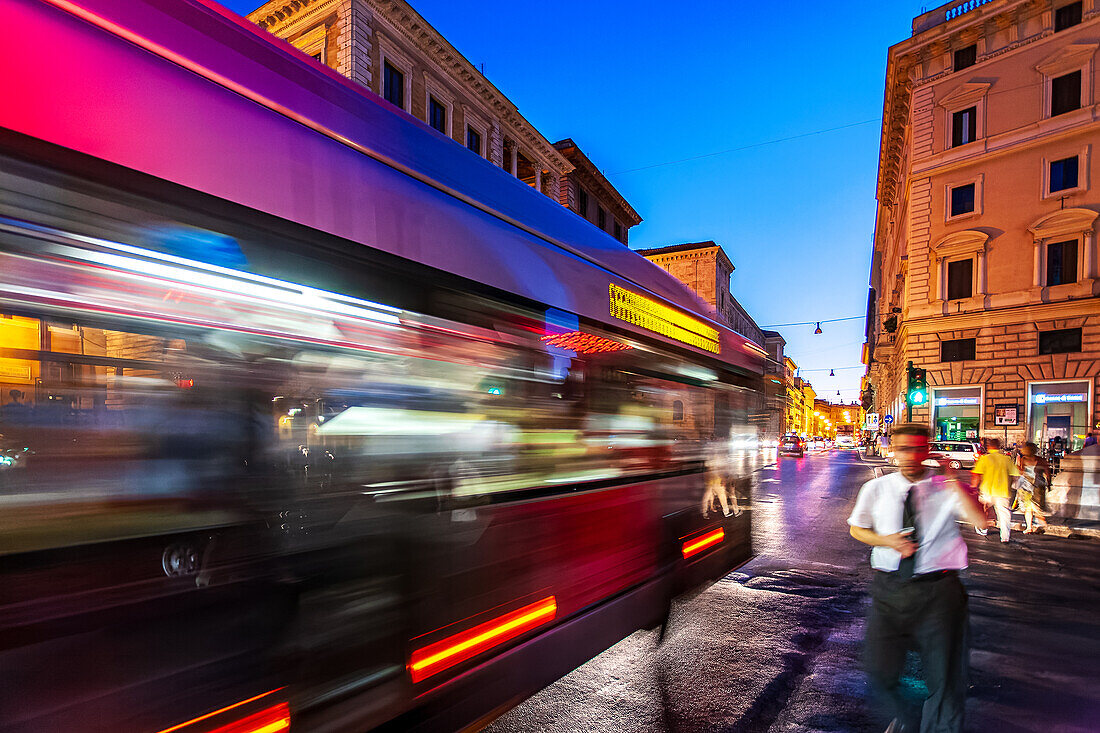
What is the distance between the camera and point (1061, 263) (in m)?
25.2

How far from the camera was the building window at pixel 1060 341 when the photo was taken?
79.7ft

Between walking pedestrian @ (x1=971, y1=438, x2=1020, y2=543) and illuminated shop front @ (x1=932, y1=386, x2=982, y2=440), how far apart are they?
18652mm

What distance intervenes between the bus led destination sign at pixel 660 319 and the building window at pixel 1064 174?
97.2ft

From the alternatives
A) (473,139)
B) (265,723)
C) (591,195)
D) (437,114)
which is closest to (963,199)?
(591,195)

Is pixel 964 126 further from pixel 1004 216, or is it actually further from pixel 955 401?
pixel 955 401

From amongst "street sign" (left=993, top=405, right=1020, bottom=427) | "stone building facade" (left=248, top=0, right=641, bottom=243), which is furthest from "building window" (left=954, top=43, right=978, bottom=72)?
"stone building facade" (left=248, top=0, right=641, bottom=243)

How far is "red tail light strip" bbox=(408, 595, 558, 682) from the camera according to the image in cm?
255

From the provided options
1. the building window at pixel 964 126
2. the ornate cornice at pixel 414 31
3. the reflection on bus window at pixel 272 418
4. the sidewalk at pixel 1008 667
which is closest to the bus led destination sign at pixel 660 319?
the reflection on bus window at pixel 272 418

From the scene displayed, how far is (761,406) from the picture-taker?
26.0ft

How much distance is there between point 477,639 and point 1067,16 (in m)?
36.6

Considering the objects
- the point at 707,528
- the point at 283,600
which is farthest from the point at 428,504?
the point at 707,528

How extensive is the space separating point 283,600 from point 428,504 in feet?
2.53

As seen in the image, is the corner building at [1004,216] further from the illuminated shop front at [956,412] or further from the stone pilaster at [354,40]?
the stone pilaster at [354,40]

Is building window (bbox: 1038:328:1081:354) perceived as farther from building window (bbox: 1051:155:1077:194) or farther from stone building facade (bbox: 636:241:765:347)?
stone building facade (bbox: 636:241:765:347)
